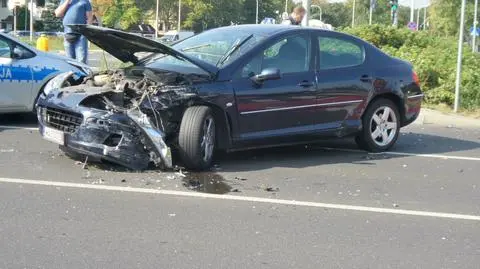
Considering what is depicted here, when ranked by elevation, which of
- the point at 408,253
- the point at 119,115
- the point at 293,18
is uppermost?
the point at 293,18

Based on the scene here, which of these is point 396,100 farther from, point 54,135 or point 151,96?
point 54,135

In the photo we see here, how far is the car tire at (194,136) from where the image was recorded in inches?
271

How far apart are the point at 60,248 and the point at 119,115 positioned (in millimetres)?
2233

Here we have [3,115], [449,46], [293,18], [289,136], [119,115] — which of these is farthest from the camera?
[449,46]

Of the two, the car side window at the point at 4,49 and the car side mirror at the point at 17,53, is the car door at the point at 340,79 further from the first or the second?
the car side window at the point at 4,49

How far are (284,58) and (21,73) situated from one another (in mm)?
3842

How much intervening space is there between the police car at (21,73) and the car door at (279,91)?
9.96 ft

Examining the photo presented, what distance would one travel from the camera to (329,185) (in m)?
6.82

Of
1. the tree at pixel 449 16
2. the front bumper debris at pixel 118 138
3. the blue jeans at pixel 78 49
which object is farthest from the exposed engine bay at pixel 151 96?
the tree at pixel 449 16

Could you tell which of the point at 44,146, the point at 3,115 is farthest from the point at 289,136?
the point at 3,115

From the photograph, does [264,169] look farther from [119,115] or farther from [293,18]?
[293,18]

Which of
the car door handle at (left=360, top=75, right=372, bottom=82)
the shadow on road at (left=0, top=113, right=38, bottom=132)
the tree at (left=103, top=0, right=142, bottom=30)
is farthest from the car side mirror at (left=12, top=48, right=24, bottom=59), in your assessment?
the tree at (left=103, top=0, right=142, bottom=30)

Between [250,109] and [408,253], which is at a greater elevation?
[250,109]

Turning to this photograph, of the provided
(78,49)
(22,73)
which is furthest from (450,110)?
(22,73)
